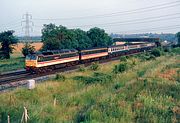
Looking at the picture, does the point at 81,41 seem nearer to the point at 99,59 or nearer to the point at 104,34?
the point at 104,34

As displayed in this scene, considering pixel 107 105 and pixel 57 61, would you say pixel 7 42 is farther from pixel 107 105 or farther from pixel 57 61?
pixel 107 105

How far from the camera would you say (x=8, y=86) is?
1213 inches

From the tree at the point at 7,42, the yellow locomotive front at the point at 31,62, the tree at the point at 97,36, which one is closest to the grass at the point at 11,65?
the yellow locomotive front at the point at 31,62

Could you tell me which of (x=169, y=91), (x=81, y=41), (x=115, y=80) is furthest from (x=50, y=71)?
(x=81, y=41)

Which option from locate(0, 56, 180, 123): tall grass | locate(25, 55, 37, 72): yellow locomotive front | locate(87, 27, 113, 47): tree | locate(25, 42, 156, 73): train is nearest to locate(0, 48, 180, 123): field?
locate(0, 56, 180, 123): tall grass

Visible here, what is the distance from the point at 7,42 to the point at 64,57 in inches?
1157

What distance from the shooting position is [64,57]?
47.1 meters

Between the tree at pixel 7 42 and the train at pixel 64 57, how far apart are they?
74.2ft

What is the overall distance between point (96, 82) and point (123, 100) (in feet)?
34.5

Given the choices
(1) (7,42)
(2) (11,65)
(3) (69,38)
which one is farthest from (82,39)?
(2) (11,65)

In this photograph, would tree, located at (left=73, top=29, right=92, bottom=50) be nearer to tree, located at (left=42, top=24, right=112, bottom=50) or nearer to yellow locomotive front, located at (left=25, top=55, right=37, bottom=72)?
tree, located at (left=42, top=24, right=112, bottom=50)

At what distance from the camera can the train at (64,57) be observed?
41000 mm

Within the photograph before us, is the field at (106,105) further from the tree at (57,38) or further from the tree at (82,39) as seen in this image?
the tree at (82,39)

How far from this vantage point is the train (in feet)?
135
